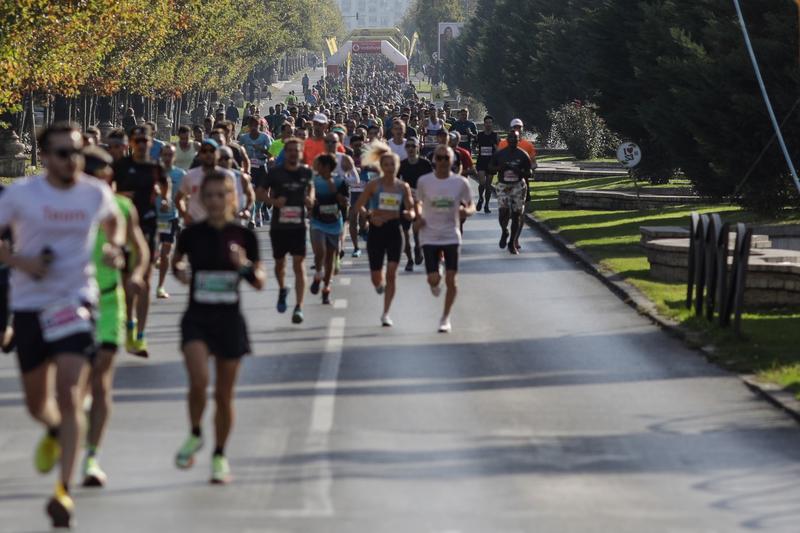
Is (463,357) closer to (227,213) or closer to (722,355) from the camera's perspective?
(722,355)

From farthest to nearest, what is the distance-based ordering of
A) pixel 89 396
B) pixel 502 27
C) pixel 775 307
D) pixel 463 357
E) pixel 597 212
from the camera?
pixel 502 27 < pixel 597 212 < pixel 775 307 < pixel 463 357 < pixel 89 396

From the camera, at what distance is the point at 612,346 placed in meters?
17.7

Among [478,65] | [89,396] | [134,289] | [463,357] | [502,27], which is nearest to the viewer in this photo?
[134,289]

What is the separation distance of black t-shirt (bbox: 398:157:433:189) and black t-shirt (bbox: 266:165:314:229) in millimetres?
4686

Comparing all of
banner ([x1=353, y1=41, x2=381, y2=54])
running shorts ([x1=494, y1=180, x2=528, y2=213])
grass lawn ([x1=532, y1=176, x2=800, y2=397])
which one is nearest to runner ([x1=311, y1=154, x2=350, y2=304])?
grass lawn ([x1=532, y1=176, x2=800, y2=397])

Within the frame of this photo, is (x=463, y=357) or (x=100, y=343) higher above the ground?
(x=100, y=343)

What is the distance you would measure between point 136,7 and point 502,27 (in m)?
31.0

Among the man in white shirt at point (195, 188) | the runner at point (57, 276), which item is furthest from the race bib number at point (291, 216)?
the runner at point (57, 276)

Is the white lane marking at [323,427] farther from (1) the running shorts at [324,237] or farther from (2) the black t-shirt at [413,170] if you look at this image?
(2) the black t-shirt at [413,170]

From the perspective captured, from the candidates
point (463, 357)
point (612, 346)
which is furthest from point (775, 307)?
point (463, 357)

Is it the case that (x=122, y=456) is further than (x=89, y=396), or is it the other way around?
(x=122, y=456)

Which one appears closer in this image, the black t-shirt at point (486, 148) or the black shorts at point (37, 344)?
the black shorts at point (37, 344)

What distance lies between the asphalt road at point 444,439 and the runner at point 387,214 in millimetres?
584

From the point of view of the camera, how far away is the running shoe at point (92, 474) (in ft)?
34.3
